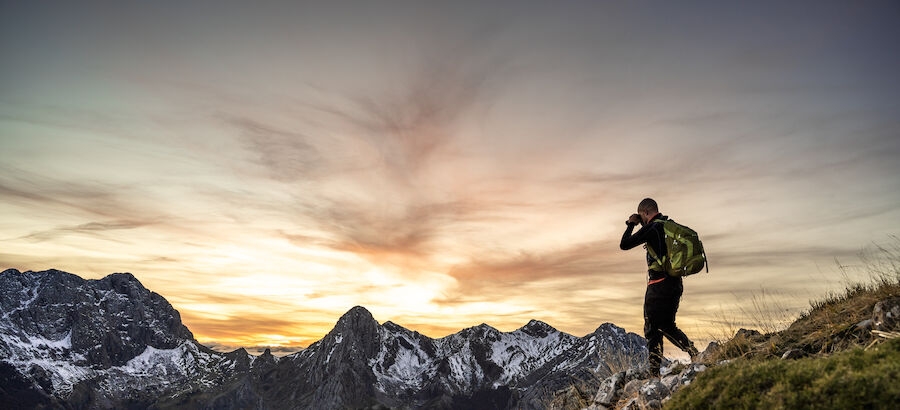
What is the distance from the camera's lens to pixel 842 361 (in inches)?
263

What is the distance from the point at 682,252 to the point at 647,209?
58.4 inches

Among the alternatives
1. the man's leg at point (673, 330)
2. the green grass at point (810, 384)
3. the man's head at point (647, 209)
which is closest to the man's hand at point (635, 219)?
the man's head at point (647, 209)

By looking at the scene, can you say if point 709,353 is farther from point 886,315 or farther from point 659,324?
point 886,315

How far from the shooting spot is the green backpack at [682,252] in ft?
33.1

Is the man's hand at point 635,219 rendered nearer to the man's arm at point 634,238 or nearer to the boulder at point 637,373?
the man's arm at point 634,238

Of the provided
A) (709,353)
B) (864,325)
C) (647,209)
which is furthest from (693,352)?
(647,209)

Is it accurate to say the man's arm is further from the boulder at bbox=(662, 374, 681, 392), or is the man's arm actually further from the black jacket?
the boulder at bbox=(662, 374, 681, 392)

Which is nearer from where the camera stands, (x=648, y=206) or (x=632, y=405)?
(x=632, y=405)

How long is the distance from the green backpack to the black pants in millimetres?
650

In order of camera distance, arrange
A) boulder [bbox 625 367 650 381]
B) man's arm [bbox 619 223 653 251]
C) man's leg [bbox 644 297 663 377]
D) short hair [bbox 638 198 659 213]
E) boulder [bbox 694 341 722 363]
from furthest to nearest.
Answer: boulder [bbox 625 367 650 381] → short hair [bbox 638 198 659 213] → man's arm [bbox 619 223 653 251] → man's leg [bbox 644 297 663 377] → boulder [bbox 694 341 722 363]

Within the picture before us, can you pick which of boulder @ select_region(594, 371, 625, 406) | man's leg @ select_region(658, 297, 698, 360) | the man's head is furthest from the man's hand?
boulder @ select_region(594, 371, 625, 406)

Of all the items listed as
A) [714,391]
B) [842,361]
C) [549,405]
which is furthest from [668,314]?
[549,405]

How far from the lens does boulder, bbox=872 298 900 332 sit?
795 cm

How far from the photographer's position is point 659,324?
10.7m
